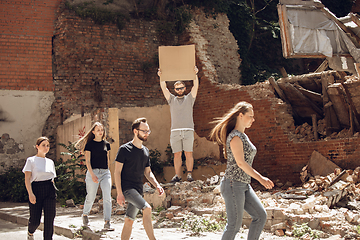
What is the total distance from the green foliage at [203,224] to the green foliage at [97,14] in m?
8.64

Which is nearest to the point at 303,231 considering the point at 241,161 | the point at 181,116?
the point at 241,161

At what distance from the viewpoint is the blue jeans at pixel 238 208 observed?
3.83 metres

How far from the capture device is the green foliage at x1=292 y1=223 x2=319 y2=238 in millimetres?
5427

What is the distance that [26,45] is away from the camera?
40.4 feet

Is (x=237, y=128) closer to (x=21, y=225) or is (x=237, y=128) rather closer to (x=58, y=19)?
(x=21, y=225)

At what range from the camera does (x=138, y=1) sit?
13.5 metres

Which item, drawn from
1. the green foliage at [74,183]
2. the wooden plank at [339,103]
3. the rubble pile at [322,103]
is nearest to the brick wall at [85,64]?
the rubble pile at [322,103]

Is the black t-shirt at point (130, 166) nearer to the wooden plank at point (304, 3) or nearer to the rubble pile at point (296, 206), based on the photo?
the rubble pile at point (296, 206)

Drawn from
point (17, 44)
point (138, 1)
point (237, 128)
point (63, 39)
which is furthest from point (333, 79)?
point (17, 44)

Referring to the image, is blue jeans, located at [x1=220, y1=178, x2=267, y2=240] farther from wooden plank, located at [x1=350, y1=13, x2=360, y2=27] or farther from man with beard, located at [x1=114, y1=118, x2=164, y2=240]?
wooden plank, located at [x1=350, y1=13, x2=360, y2=27]

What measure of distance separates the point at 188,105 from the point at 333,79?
4180 millimetres

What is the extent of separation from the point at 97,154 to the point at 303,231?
3.48m

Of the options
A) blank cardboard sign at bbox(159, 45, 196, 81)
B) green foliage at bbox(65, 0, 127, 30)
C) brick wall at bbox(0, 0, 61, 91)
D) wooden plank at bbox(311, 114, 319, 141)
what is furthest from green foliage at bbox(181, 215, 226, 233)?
green foliage at bbox(65, 0, 127, 30)

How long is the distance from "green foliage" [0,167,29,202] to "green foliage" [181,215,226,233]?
6.16 meters
